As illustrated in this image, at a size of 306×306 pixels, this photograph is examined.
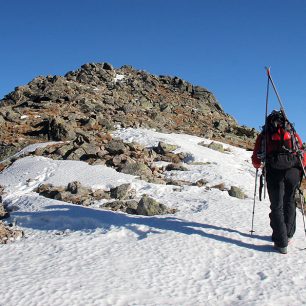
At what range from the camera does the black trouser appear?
8.55 metres

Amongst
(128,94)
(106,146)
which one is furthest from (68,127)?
(128,94)

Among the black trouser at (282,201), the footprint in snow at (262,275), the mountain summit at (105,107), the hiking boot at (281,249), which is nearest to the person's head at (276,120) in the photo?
the black trouser at (282,201)

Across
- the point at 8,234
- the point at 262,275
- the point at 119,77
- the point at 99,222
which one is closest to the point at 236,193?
the point at 99,222

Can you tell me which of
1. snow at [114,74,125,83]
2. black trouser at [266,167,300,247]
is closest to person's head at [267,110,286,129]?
black trouser at [266,167,300,247]

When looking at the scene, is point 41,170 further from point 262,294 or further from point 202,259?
point 262,294

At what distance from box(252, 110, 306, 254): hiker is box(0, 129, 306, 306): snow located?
0.52m

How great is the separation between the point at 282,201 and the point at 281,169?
2.18 ft

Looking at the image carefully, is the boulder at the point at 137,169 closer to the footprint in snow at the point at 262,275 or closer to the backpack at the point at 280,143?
the backpack at the point at 280,143

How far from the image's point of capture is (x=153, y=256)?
27.3 feet

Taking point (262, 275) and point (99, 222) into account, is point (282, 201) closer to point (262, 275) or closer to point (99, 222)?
point (262, 275)

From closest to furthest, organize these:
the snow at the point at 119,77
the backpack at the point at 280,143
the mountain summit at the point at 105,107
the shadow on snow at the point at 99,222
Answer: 1. the backpack at the point at 280,143
2. the shadow on snow at the point at 99,222
3. the mountain summit at the point at 105,107
4. the snow at the point at 119,77

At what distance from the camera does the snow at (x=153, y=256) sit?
6723 mm

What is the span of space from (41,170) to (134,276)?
31.7ft

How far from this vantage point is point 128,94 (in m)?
43.5
